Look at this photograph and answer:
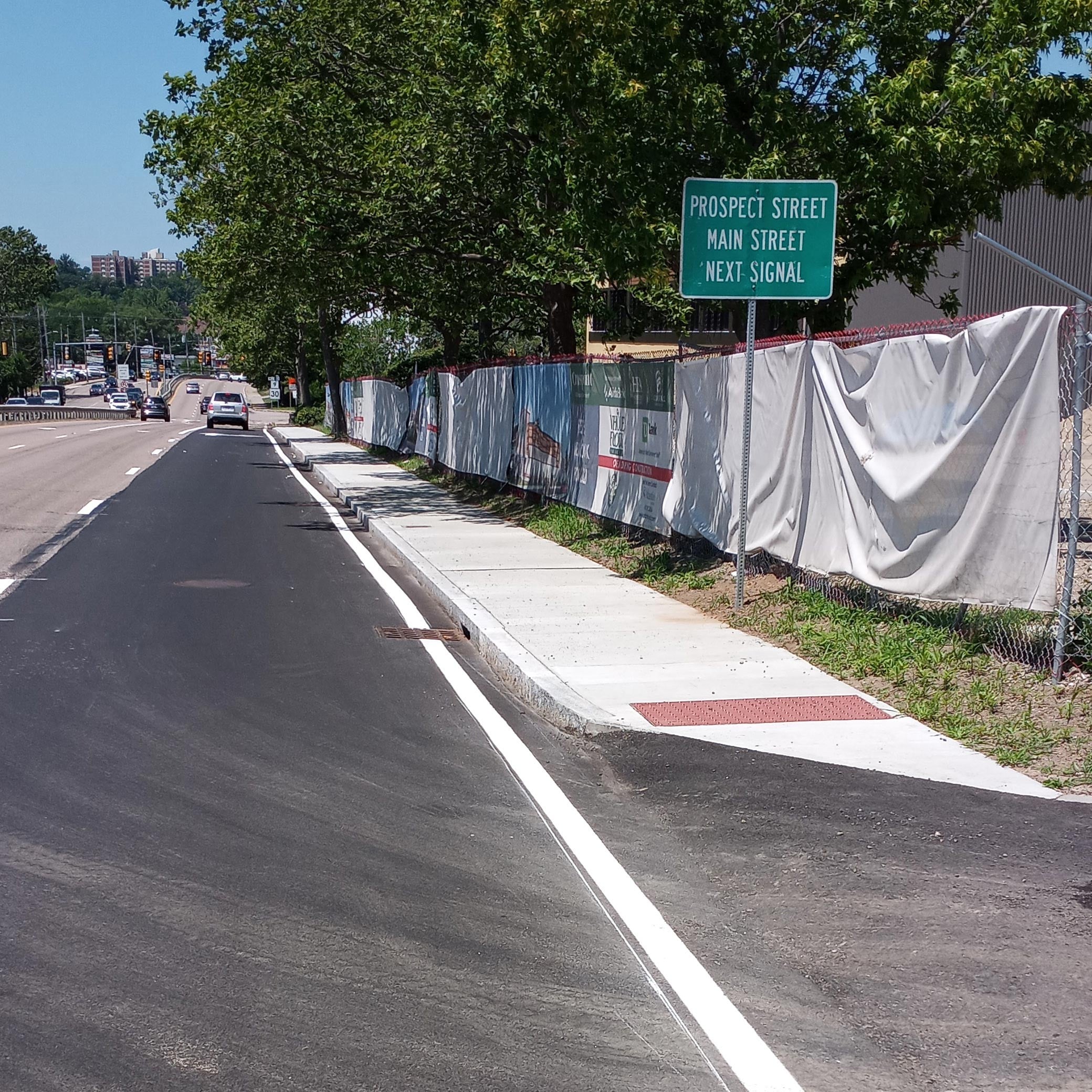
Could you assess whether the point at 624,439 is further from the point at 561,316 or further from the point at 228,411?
the point at 228,411

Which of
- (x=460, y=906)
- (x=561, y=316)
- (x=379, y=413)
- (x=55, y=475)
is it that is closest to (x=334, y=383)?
(x=379, y=413)

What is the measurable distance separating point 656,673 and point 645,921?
154 inches

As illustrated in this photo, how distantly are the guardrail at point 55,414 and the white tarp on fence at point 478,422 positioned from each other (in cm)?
5536

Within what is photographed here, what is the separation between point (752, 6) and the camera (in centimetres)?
1330

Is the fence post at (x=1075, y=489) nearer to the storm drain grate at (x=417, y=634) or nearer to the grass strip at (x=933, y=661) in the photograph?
the grass strip at (x=933, y=661)

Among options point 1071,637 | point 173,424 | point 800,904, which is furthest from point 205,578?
point 173,424

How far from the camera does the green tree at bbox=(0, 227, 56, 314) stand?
160 m

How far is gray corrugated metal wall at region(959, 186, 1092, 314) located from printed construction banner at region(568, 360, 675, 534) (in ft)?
66.0

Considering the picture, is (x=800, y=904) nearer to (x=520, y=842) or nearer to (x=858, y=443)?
(x=520, y=842)

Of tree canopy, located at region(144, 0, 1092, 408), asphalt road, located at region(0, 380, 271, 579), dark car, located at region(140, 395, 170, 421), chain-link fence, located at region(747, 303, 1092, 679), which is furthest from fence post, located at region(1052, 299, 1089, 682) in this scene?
dark car, located at region(140, 395, 170, 421)

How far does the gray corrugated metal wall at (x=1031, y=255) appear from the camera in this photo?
1336 inches

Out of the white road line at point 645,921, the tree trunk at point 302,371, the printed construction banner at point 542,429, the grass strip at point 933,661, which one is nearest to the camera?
the white road line at point 645,921

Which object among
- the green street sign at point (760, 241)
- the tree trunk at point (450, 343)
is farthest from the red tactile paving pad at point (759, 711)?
the tree trunk at point (450, 343)

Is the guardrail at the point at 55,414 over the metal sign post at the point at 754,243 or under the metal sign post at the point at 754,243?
under
